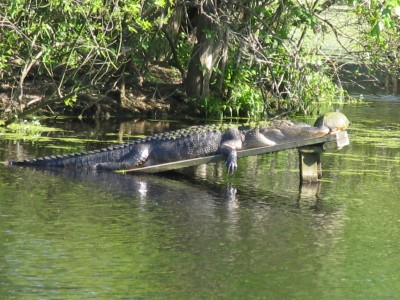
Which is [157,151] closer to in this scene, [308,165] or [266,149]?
[266,149]

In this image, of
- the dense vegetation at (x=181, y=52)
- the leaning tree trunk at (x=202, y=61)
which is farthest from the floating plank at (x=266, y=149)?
the leaning tree trunk at (x=202, y=61)

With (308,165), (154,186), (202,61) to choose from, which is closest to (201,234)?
(154,186)

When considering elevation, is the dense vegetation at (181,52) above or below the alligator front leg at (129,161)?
above

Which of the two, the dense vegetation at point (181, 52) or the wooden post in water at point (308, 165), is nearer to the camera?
the wooden post in water at point (308, 165)

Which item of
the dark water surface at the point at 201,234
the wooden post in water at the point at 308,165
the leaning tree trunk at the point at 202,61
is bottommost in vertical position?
the dark water surface at the point at 201,234

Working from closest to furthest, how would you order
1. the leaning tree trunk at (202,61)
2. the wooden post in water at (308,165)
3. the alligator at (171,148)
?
the wooden post in water at (308,165) → the alligator at (171,148) → the leaning tree trunk at (202,61)

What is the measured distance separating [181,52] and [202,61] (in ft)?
5.45

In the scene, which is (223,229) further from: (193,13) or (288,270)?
(193,13)

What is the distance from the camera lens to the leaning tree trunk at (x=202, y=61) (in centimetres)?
1861

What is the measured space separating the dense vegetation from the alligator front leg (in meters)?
1.66

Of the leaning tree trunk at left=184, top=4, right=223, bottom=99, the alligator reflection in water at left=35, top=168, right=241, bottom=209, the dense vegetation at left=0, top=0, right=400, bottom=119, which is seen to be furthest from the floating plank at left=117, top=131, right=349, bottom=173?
the leaning tree trunk at left=184, top=4, right=223, bottom=99

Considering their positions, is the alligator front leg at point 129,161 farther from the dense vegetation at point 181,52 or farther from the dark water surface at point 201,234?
the dense vegetation at point 181,52

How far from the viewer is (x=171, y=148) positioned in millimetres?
12617

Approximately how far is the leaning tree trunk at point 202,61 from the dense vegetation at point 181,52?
19mm
